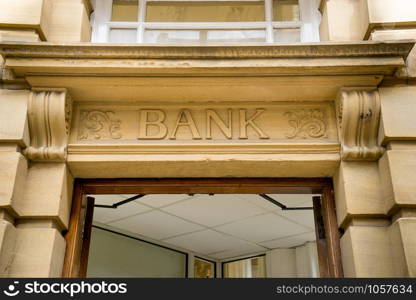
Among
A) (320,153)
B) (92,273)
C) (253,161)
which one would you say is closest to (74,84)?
(253,161)

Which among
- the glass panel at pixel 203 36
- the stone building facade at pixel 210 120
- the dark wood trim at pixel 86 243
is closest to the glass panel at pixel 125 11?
the glass panel at pixel 203 36

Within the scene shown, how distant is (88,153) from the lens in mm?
3045

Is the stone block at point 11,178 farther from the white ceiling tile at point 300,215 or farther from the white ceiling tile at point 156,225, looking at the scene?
the white ceiling tile at point 300,215

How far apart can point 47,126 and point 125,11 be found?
1.20 metres

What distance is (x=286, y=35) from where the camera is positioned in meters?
3.62

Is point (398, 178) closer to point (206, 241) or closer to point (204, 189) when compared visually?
point (204, 189)

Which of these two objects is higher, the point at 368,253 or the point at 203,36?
the point at 203,36

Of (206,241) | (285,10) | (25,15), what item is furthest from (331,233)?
(206,241)

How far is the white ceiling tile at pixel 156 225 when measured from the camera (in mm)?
7203

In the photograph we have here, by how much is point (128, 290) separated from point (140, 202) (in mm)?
4272

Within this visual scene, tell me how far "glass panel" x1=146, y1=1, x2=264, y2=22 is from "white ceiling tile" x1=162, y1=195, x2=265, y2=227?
2.96 metres

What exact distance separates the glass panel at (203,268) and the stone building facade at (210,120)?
6.38 meters

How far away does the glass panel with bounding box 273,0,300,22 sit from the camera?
369 centimetres

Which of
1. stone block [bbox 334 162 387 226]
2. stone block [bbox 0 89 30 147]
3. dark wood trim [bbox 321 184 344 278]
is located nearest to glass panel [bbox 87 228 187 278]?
stone block [bbox 0 89 30 147]
